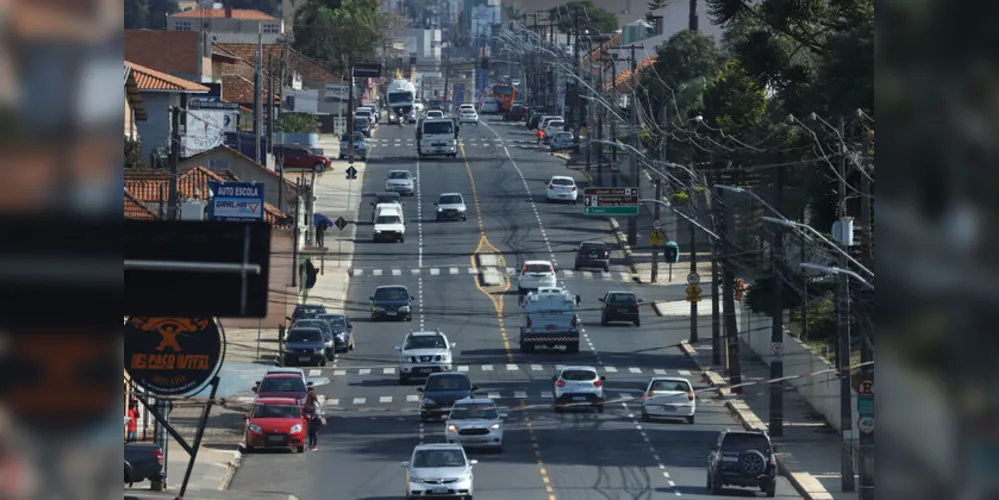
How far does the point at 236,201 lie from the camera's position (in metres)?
41.5

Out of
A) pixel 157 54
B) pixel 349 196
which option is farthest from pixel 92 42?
pixel 157 54

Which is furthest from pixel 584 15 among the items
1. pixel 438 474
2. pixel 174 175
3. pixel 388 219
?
pixel 438 474

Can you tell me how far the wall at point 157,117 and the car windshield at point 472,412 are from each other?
42.5 m

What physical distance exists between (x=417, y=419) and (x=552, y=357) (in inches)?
431

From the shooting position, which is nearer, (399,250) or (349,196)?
(399,250)

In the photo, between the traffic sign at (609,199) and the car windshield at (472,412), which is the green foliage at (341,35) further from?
the car windshield at (472,412)

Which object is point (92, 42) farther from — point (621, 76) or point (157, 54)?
point (621, 76)

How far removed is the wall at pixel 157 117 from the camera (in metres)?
73.6

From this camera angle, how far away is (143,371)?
2192cm

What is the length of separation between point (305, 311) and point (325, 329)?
3435 mm

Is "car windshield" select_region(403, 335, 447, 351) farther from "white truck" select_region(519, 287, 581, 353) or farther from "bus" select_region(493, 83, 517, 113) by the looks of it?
"bus" select_region(493, 83, 517, 113)

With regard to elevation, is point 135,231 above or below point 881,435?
above

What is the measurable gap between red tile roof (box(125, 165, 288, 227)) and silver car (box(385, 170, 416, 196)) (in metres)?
A: 21.3

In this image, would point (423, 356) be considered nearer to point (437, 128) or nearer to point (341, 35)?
point (437, 128)
